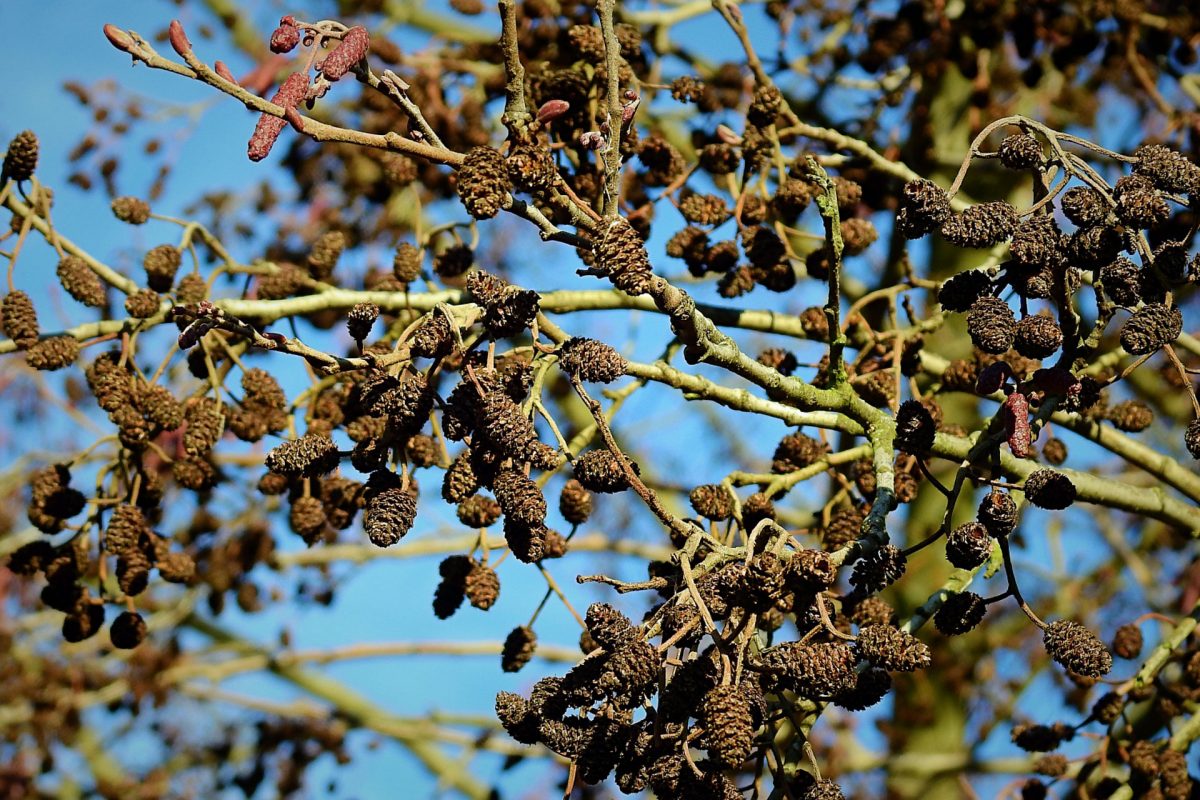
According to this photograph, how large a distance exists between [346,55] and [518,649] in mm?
1378

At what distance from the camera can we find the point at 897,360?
9.55 feet

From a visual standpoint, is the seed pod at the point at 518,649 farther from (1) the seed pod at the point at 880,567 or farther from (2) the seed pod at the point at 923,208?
(2) the seed pod at the point at 923,208

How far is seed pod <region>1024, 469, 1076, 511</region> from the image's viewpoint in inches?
86.2

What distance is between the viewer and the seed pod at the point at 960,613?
7.32 feet

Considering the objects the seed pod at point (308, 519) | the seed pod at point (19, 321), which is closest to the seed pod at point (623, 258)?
the seed pod at point (308, 519)

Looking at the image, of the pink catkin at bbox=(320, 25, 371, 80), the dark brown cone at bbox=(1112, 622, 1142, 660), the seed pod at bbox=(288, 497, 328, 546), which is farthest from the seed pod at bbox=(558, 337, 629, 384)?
the dark brown cone at bbox=(1112, 622, 1142, 660)

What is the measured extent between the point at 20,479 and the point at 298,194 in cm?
219

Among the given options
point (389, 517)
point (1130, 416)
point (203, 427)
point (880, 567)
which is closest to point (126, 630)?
point (203, 427)

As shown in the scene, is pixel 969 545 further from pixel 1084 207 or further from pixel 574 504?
pixel 574 504

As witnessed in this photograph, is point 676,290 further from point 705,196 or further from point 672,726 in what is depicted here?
point 705,196

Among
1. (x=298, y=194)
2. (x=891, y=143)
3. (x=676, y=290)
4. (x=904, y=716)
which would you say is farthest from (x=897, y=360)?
(x=298, y=194)

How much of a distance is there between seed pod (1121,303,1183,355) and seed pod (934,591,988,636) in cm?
51

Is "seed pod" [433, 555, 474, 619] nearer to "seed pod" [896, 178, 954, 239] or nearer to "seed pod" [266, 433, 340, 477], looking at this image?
"seed pod" [266, 433, 340, 477]

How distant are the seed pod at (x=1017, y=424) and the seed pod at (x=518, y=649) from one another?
3.77 feet
